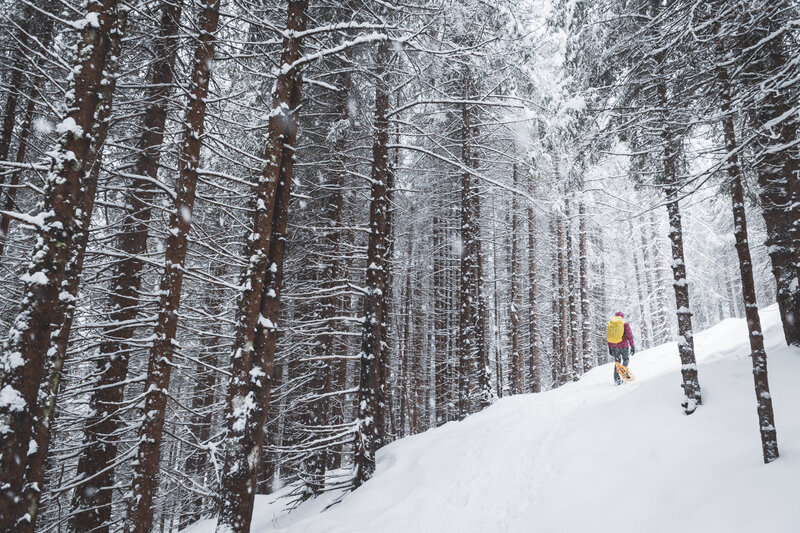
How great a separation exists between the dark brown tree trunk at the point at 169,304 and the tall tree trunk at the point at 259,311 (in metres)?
0.94

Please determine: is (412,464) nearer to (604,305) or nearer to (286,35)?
(286,35)

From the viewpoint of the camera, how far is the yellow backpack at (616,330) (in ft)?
38.6

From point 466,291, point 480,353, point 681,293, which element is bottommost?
point 480,353

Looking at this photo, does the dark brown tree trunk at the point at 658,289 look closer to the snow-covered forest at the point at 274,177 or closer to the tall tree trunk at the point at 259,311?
the snow-covered forest at the point at 274,177

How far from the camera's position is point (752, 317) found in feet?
17.1

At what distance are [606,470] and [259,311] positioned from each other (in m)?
6.14

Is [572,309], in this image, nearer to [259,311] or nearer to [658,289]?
[658,289]

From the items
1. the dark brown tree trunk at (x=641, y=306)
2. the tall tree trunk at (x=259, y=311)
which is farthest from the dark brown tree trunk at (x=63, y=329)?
the dark brown tree trunk at (x=641, y=306)

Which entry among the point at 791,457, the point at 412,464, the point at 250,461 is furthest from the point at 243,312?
the point at 791,457

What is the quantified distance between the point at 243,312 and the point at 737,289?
4372 cm

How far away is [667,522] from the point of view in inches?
189

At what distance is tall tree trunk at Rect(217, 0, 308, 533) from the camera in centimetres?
522

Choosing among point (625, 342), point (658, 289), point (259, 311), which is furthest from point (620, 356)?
point (658, 289)

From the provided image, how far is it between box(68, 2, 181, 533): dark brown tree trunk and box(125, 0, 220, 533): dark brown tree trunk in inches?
20.3
